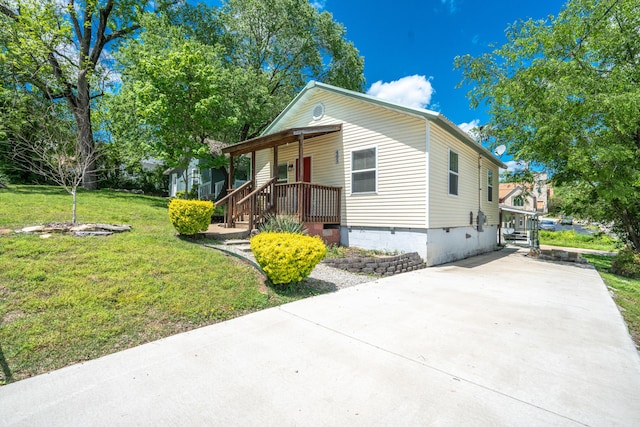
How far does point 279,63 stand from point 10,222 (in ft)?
54.3

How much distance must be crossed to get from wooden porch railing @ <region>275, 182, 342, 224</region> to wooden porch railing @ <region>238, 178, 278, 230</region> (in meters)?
0.19

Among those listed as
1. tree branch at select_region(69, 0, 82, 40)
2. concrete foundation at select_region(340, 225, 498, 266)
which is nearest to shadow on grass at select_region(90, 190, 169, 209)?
concrete foundation at select_region(340, 225, 498, 266)

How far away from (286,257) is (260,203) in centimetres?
493

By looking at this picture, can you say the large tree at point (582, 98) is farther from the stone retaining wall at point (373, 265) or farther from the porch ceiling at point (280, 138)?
the porch ceiling at point (280, 138)

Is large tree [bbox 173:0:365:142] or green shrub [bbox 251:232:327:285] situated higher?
large tree [bbox 173:0:365:142]

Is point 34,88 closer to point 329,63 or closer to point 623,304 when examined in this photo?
point 329,63

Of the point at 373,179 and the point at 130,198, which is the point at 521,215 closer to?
the point at 373,179

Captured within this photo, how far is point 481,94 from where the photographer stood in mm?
14016

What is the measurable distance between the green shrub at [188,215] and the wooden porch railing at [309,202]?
8.18 feet

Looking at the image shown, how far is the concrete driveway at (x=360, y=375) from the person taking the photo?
216 centimetres

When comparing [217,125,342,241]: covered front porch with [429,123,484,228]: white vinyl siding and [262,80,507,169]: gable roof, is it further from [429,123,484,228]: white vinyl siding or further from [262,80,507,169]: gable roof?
[429,123,484,228]: white vinyl siding

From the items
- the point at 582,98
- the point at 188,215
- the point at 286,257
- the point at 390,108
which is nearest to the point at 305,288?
the point at 286,257

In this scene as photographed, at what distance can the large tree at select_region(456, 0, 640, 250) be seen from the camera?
9656 millimetres

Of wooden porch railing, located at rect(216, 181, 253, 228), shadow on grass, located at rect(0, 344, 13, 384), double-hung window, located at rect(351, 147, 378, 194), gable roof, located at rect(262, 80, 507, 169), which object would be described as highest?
gable roof, located at rect(262, 80, 507, 169)
